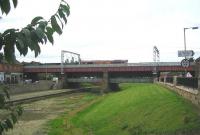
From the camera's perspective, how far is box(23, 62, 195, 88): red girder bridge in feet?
385

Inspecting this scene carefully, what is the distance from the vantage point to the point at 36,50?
4.15 meters

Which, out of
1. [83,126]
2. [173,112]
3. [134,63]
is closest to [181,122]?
[173,112]

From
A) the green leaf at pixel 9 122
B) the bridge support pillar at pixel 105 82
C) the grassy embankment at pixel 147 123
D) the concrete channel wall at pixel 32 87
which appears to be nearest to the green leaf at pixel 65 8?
the green leaf at pixel 9 122

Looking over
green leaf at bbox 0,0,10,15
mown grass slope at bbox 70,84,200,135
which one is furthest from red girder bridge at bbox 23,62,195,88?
green leaf at bbox 0,0,10,15

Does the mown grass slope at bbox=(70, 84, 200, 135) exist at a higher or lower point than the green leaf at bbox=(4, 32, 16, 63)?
lower

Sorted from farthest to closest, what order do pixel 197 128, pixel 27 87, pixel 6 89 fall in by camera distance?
pixel 27 87 < pixel 197 128 < pixel 6 89

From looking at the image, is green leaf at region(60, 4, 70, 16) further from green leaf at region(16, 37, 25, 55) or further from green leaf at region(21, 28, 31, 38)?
green leaf at region(16, 37, 25, 55)

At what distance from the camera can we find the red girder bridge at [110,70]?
385 ft

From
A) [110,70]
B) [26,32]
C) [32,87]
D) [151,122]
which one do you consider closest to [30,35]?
[26,32]

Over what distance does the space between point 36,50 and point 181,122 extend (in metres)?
16.8

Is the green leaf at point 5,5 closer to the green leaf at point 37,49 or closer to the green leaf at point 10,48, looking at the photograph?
the green leaf at point 10,48

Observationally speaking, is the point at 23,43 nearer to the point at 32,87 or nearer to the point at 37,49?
Answer: the point at 37,49

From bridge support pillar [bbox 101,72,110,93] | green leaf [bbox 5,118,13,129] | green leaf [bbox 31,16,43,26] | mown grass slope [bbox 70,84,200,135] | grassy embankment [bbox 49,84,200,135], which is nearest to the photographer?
green leaf [bbox 31,16,43,26]

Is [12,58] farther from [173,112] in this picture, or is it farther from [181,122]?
[173,112]
